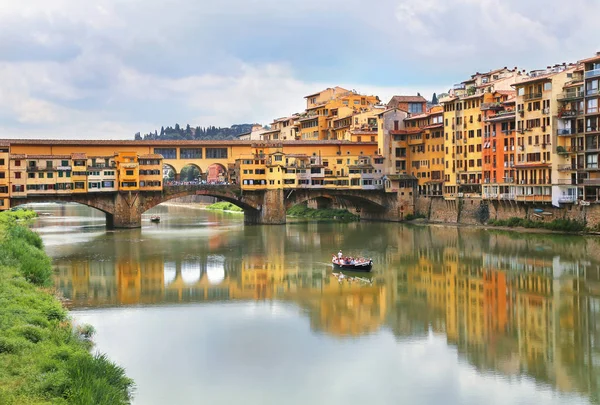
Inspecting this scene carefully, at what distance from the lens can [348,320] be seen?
21219 mm

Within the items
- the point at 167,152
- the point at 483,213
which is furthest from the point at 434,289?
the point at 167,152

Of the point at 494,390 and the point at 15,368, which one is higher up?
the point at 15,368

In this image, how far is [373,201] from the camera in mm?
55750

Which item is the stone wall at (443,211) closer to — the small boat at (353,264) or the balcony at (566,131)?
the balcony at (566,131)

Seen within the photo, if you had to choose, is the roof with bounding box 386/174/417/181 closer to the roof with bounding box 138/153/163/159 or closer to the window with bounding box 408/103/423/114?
the window with bounding box 408/103/423/114

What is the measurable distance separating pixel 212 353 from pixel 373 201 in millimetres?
38766

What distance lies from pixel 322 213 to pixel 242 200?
35.5ft

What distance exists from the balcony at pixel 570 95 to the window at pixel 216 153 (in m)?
24.6

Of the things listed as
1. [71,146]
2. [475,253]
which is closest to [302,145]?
[71,146]

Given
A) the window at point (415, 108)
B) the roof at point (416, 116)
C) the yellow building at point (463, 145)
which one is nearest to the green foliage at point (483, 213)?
the yellow building at point (463, 145)

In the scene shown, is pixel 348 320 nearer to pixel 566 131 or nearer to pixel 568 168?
pixel 568 168

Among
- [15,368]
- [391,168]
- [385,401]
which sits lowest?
[385,401]

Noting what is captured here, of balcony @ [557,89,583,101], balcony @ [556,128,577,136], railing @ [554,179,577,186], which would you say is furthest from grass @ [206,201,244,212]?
balcony @ [557,89,583,101]

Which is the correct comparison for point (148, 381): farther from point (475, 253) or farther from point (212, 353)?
point (475, 253)
